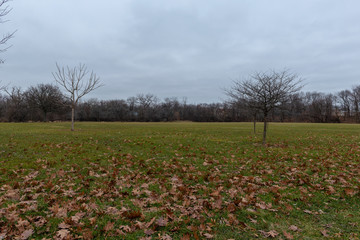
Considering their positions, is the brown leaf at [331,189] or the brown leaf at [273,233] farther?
the brown leaf at [331,189]

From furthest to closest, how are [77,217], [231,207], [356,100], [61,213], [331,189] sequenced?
[356,100], [331,189], [231,207], [61,213], [77,217]

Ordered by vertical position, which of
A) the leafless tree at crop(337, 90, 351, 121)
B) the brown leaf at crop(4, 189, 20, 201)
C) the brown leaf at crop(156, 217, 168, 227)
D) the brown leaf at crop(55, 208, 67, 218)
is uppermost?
the leafless tree at crop(337, 90, 351, 121)

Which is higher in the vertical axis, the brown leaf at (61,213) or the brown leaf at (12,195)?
the brown leaf at (12,195)

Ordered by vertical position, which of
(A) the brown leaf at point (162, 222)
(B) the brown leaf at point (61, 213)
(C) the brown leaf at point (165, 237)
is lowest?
(C) the brown leaf at point (165, 237)

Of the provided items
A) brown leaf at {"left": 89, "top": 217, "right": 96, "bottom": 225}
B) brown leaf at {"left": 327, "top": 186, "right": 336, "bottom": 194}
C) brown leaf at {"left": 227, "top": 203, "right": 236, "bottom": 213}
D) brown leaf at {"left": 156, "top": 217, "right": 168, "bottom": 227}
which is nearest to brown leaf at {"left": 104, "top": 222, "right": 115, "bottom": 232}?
brown leaf at {"left": 89, "top": 217, "right": 96, "bottom": 225}

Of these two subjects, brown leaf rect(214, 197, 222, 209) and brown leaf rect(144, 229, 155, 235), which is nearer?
brown leaf rect(144, 229, 155, 235)

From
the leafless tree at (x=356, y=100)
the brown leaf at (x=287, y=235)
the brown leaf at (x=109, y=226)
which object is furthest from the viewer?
the leafless tree at (x=356, y=100)

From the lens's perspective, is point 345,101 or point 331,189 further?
point 345,101

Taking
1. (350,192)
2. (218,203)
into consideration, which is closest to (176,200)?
(218,203)

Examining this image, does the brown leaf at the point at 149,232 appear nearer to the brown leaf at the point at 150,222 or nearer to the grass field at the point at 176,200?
the grass field at the point at 176,200

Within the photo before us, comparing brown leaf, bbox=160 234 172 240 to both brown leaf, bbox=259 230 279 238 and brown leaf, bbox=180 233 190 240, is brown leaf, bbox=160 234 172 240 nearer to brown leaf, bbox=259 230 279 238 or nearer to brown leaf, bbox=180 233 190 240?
brown leaf, bbox=180 233 190 240

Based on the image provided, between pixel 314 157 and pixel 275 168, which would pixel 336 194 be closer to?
pixel 275 168

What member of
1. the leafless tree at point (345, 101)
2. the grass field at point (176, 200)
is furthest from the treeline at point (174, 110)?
the grass field at point (176, 200)

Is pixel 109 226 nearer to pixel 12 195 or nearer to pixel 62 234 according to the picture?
pixel 62 234
